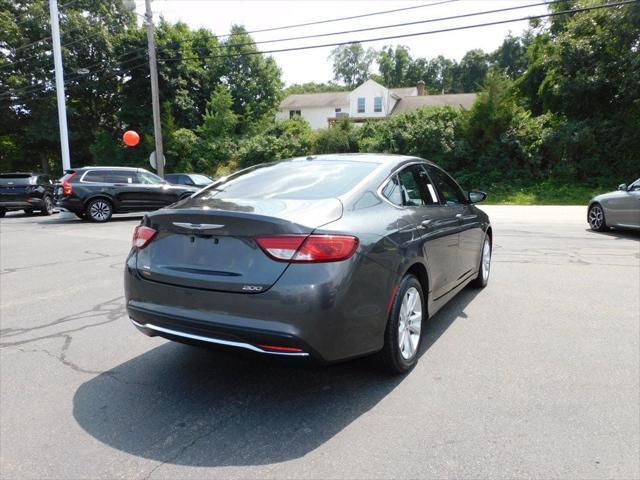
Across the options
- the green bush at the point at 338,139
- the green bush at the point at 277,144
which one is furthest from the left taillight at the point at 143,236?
the green bush at the point at 277,144

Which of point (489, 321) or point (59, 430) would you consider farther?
point (489, 321)

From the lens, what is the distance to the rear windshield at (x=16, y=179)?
1625 centimetres

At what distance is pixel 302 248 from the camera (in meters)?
2.80

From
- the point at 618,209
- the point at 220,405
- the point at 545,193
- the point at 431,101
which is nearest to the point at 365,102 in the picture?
the point at 431,101

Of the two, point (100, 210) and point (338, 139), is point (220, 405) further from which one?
point (338, 139)

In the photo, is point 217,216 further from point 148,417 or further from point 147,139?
point 147,139

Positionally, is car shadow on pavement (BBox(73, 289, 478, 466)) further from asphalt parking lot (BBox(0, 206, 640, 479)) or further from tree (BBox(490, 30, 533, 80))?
tree (BBox(490, 30, 533, 80))

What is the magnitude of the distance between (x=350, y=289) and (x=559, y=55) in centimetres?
2606

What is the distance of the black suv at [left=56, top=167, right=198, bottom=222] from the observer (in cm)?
1384

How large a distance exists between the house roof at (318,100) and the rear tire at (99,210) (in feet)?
130

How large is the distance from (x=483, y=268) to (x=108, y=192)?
11.8 m

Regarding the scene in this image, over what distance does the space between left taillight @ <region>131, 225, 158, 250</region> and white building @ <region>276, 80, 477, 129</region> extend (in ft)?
135

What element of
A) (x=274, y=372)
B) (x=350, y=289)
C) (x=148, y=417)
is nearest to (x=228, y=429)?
(x=148, y=417)

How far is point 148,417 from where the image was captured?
293 cm
